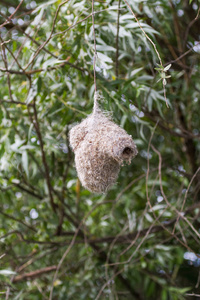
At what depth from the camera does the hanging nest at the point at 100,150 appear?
1.23 m

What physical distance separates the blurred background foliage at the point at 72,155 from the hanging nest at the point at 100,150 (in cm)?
26

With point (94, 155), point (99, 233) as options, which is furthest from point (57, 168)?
point (94, 155)

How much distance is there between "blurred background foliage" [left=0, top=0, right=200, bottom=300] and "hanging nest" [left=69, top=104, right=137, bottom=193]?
0.26 m

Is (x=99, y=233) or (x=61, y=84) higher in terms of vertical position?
(x=61, y=84)

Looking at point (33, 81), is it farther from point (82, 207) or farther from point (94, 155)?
point (82, 207)

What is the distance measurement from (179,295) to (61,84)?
162cm

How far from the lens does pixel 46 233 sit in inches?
101

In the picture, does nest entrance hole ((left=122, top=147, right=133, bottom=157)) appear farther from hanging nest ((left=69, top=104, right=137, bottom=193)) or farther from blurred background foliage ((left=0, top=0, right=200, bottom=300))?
blurred background foliage ((left=0, top=0, right=200, bottom=300))

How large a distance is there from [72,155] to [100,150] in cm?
126

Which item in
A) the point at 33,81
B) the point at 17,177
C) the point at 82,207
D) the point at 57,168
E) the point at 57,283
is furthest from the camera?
the point at 82,207

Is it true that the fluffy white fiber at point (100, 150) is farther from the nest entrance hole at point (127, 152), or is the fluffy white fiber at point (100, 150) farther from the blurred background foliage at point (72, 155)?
the blurred background foliage at point (72, 155)

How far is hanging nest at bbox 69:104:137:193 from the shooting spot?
1.23 meters

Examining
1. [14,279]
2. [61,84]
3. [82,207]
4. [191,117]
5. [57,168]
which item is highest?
[61,84]

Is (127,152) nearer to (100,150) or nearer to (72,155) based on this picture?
(100,150)
